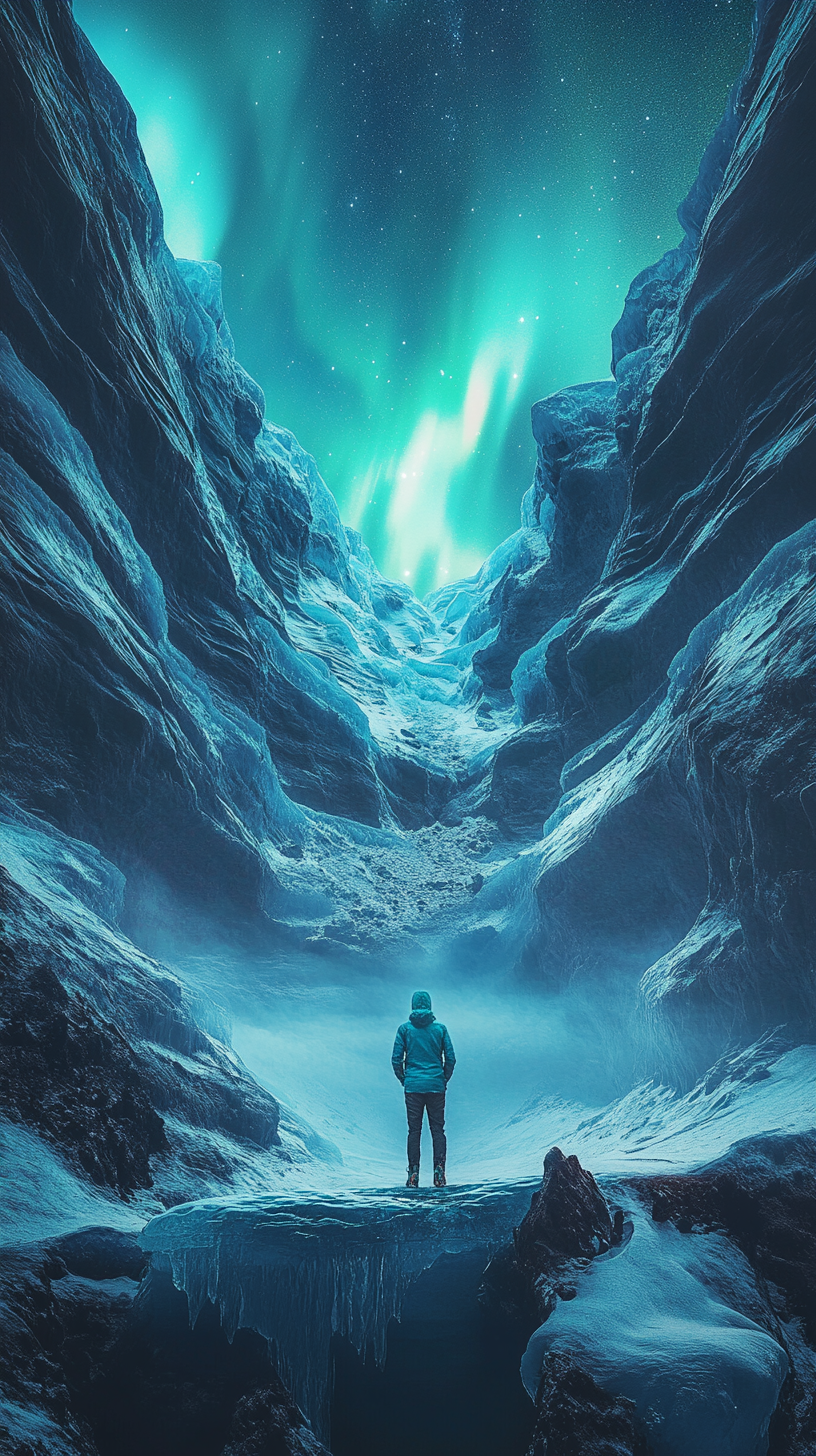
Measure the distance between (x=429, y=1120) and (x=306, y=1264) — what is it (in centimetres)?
220

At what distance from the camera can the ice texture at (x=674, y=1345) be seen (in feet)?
12.3

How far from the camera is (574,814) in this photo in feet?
61.3

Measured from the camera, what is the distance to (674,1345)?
404 cm

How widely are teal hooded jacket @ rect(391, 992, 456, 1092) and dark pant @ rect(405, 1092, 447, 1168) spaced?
8cm

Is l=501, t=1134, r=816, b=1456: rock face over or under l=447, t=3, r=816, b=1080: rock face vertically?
under

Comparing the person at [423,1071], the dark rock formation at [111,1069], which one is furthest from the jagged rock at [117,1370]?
the person at [423,1071]

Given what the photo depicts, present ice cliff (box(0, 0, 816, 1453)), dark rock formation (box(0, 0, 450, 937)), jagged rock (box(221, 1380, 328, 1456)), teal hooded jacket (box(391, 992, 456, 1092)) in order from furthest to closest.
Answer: dark rock formation (box(0, 0, 450, 937)) → teal hooded jacket (box(391, 992, 456, 1092)) → ice cliff (box(0, 0, 816, 1453)) → jagged rock (box(221, 1380, 328, 1456))

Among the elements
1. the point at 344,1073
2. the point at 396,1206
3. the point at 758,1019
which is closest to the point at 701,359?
the point at 758,1019

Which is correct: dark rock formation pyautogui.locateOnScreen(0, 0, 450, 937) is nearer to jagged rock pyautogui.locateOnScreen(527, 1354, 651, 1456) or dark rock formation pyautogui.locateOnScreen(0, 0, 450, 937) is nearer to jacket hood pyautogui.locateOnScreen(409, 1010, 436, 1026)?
jacket hood pyautogui.locateOnScreen(409, 1010, 436, 1026)

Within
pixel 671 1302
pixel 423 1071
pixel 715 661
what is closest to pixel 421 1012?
pixel 423 1071

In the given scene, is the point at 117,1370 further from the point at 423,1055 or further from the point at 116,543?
the point at 116,543

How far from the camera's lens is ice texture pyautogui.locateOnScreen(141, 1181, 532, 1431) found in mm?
4816

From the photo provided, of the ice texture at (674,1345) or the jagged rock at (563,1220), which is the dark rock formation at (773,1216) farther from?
the jagged rock at (563,1220)

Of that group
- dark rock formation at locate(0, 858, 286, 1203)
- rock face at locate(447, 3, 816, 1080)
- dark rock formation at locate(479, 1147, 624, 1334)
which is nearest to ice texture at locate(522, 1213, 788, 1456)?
dark rock formation at locate(479, 1147, 624, 1334)
